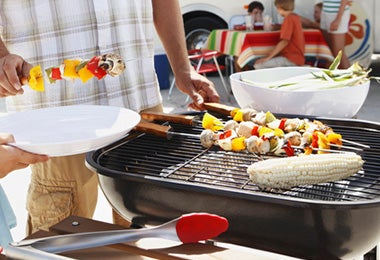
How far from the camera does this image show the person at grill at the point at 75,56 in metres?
2.30

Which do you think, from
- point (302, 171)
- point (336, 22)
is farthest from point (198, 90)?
point (336, 22)

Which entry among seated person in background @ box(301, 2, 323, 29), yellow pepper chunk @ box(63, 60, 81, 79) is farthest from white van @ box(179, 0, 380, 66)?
yellow pepper chunk @ box(63, 60, 81, 79)

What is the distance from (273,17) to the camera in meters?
8.24

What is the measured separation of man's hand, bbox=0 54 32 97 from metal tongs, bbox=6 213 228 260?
660mm

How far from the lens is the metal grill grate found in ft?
4.82

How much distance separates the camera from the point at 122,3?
94.7 inches

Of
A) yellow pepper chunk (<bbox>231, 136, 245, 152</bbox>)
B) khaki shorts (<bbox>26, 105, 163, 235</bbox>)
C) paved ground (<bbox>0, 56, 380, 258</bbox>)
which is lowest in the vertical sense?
paved ground (<bbox>0, 56, 380, 258</bbox>)

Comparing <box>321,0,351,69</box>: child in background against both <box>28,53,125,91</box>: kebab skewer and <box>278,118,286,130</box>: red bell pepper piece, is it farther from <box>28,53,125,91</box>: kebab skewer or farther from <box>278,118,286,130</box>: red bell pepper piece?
<box>28,53,125,91</box>: kebab skewer

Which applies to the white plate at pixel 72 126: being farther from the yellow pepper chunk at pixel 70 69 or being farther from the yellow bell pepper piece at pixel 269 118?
the yellow bell pepper piece at pixel 269 118

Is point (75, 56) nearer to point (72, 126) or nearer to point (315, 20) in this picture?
point (72, 126)

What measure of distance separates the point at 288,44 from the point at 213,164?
247 inches

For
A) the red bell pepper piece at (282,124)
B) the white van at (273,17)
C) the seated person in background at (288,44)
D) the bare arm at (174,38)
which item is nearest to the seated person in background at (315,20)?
A: the white van at (273,17)

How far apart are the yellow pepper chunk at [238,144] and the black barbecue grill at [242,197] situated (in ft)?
0.08

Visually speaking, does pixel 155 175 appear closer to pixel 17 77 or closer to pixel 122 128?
pixel 122 128
